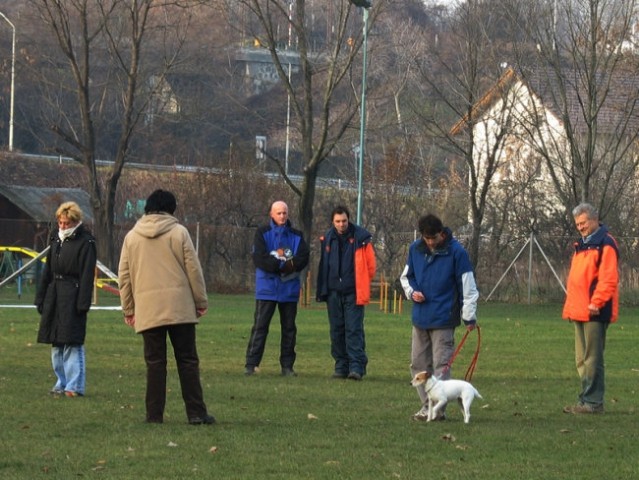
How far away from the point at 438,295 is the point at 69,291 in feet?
11.6

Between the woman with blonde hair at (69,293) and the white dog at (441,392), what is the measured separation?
3422 mm

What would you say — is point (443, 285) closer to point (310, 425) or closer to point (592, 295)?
point (592, 295)

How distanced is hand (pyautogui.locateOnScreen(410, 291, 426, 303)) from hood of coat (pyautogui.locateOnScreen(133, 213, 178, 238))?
2296 millimetres

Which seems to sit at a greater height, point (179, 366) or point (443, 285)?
point (443, 285)

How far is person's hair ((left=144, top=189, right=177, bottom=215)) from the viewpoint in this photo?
1107 cm

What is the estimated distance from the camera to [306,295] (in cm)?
3381

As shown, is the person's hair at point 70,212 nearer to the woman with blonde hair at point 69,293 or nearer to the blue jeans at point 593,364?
the woman with blonde hair at point 69,293

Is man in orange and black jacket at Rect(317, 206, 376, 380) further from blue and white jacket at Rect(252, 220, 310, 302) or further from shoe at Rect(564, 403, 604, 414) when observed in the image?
shoe at Rect(564, 403, 604, 414)

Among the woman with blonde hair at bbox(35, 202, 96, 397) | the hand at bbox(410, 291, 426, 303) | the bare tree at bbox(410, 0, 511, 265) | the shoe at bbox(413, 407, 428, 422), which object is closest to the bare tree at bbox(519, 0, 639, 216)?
the bare tree at bbox(410, 0, 511, 265)

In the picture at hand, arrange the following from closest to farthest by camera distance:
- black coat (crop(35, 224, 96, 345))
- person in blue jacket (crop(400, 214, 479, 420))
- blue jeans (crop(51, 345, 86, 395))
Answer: person in blue jacket (crop(400, 214, 479, 420)) → black coat (crop(35, 224, 96, 345)) → blue jeans (crop(51, 345, 86, 395))

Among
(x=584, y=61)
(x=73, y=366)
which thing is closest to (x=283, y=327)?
(x=73, y=366)

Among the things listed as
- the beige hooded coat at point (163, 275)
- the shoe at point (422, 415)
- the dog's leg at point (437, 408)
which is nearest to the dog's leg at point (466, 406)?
the dog's leg at point (437, 408)

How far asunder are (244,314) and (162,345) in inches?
721

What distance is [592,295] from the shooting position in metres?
12.5
